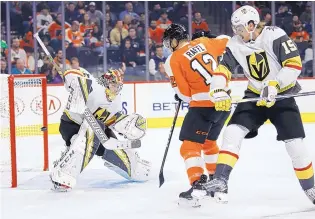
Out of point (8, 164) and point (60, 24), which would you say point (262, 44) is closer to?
point (8, 164)

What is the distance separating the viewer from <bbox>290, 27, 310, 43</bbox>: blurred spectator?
29.6 ft

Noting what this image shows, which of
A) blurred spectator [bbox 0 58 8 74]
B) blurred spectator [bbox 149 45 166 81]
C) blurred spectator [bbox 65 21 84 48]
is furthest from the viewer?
blurred spectator [bbox 65 21 84 48]

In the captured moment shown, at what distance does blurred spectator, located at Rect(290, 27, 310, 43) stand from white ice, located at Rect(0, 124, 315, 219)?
4.10m

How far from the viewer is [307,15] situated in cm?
917

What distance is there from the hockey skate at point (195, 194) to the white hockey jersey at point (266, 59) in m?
0.50

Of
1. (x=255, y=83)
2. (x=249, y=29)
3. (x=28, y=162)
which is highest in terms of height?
(x=249, y=29)

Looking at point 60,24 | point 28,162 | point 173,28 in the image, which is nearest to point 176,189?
point 173,28

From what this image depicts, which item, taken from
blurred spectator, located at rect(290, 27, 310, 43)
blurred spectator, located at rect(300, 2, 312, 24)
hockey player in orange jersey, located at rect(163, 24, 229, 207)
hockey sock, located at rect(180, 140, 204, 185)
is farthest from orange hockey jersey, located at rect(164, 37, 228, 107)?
blurred spectator, located at rect(300, 2, 312, 24)

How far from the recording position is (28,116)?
509cm

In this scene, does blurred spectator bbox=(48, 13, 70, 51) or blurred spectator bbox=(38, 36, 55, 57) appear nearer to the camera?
blurred spectator bbox=(38, 36, 55, 57)

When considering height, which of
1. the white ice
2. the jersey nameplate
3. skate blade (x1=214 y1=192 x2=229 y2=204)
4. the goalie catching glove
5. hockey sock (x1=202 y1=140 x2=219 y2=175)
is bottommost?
the white ice

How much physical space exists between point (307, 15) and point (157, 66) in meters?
2.16

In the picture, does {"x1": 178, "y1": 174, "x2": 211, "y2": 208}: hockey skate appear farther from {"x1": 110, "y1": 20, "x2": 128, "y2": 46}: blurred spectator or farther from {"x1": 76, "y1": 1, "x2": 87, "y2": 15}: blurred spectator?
{"x1": 76, "y1": 1, "x2": 87, "y2": 15}: blurred spectator

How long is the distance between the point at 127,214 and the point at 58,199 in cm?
60
